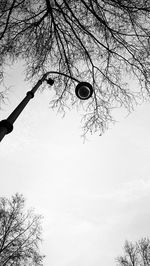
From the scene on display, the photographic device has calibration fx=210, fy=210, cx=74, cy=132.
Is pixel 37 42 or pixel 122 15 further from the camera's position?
pixel 37 42

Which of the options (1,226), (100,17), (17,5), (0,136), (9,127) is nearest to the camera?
(0,136)

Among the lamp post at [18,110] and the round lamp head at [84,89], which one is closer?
the lamp post at [18,110]

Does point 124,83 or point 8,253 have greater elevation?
point 124,83

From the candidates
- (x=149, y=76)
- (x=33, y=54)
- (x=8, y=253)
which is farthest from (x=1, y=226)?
(x=149, y=76)

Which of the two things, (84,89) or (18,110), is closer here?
(18,110)

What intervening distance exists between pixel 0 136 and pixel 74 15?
4808mm

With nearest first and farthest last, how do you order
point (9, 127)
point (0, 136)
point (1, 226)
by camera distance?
point (0, 136), point (9, 127), point (1, 226)

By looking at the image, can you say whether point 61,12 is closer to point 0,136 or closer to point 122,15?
point 122,15

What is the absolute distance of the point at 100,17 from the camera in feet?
19.9

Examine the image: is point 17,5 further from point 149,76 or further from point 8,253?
point 8,253

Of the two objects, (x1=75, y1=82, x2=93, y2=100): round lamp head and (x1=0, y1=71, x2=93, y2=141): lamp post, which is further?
(x1=75, y1=82, x2=93, y2=100): round lamp head

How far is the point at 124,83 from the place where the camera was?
6.95 meters

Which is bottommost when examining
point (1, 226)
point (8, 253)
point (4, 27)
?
point (8, 253)

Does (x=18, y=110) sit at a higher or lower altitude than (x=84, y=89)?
lower
